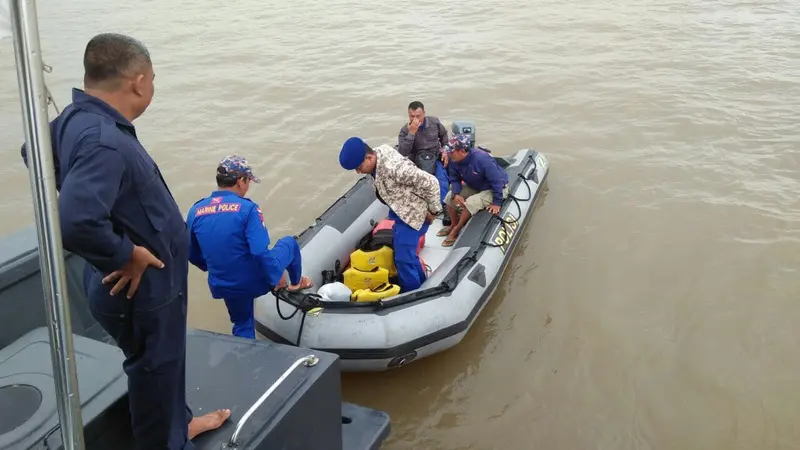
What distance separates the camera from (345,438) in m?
2.63

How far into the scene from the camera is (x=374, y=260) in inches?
174

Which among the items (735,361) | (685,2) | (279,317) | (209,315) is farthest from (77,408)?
(685,2)

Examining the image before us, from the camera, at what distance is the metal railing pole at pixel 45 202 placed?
1.20 meters

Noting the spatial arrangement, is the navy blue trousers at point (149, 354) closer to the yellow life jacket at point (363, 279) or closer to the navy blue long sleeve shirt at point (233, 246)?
the navy blue long sleeve shirt at point (233, 246)

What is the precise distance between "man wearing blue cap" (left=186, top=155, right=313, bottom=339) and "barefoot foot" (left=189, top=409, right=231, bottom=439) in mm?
1193

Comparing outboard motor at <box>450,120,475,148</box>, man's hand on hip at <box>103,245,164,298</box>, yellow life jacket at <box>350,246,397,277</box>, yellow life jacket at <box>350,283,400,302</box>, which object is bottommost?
yellow life jacket at <box>350,283,400,302</box>

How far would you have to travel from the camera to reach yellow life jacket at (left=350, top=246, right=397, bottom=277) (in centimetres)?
439

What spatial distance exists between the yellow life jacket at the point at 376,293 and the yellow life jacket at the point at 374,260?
180 mm

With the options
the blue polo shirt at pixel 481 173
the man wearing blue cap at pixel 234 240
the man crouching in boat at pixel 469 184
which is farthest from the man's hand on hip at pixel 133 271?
the blue polo shirt at pixel 481 173

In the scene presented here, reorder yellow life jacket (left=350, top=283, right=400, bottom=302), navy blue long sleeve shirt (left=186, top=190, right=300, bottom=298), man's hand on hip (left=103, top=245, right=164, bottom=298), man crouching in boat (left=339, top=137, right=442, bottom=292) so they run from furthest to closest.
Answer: yellow life jacket (left=350, top=283, right=400, bottom=302), man crouching in boat (left=339, top=137, right=442, bottom=292), navy blue long sleeve shirt (left=186, top=190, right=300, bottom=298), man's hand on hip (left=103, top=245, right=164, bottom=298)

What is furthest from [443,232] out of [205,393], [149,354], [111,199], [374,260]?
[111,199]

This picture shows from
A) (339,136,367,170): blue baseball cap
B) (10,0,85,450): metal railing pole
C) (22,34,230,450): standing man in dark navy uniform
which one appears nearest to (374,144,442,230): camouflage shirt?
(339,136,367,170): blue baseball cap

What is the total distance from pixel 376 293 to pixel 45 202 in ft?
9.87

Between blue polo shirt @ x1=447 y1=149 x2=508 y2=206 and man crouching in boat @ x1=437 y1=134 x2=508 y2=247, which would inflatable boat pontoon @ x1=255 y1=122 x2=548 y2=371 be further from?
blue polo shirt @ x1=447 y1=149 x2=508 y2=206
